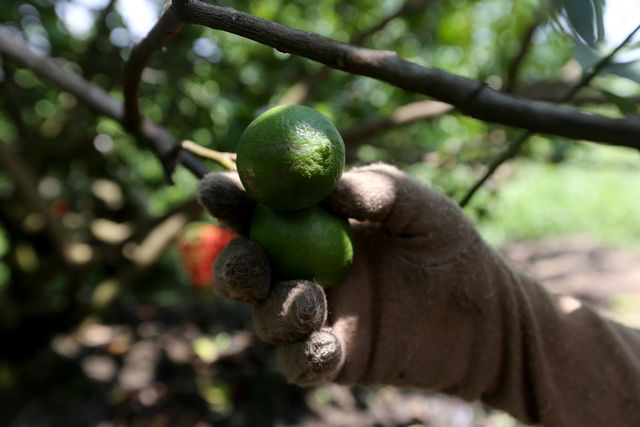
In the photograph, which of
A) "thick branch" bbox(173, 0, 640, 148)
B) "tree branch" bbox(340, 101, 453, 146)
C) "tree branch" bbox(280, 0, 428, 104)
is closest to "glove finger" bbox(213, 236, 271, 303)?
"thick branch" bbox(173, 0, 640, 148)

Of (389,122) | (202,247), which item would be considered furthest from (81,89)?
(202,247)

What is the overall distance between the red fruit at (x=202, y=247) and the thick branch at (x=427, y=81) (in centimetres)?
287

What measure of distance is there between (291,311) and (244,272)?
4.0 inches

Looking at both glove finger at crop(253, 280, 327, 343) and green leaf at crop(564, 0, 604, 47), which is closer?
glove finger at crop(253, 280, 327, 343)

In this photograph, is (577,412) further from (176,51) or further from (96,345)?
(96,345)

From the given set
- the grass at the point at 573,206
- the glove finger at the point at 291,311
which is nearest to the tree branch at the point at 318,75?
the glove finger at the point at 291,311

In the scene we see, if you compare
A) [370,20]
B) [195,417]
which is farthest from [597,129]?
[370,20]

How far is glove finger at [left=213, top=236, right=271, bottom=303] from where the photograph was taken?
938 mm

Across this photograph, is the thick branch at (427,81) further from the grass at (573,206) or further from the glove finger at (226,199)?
the grass at (573,206)

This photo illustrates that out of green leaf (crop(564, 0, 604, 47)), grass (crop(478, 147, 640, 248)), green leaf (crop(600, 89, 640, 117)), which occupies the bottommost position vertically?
grass (crop(478, 147, 640, 248))

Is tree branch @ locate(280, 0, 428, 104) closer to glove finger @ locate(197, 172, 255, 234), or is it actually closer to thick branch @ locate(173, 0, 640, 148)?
glove finger @ locate(197, 172, 255, 234)

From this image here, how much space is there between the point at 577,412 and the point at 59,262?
8.54 ft

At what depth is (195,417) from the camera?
275 centimetres

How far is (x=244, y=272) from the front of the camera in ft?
3.08
